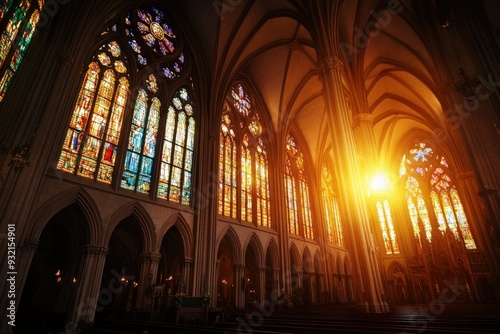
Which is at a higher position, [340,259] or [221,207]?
[221,207]

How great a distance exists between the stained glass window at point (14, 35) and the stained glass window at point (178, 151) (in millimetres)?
6372

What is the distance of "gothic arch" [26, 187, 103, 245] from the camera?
9148 mm

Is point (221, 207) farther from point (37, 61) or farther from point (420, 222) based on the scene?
point (420, 222)

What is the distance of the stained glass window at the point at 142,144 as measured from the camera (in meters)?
12.1

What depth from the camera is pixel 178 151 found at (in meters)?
14.4

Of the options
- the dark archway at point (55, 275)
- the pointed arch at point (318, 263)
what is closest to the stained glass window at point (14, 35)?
the dark archway at point (55, 275)

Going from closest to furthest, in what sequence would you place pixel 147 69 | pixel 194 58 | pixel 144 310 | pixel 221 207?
1. pixel 144 310
2. pixel 147 69
3. pixel 221 207
4. pixel 194 58

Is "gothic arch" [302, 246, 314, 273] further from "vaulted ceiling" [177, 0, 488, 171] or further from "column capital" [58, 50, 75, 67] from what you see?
"column capital" [58, 50, 75, 67]

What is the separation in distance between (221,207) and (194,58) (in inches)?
364

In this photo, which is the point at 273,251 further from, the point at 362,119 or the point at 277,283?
the point at 362,119

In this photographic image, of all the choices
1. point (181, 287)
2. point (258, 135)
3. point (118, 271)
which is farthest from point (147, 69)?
point (118, 271)

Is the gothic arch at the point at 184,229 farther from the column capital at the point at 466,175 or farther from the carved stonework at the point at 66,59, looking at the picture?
the column capital at the point at 466,175

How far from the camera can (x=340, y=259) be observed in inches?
931

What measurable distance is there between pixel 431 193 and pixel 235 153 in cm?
2034
